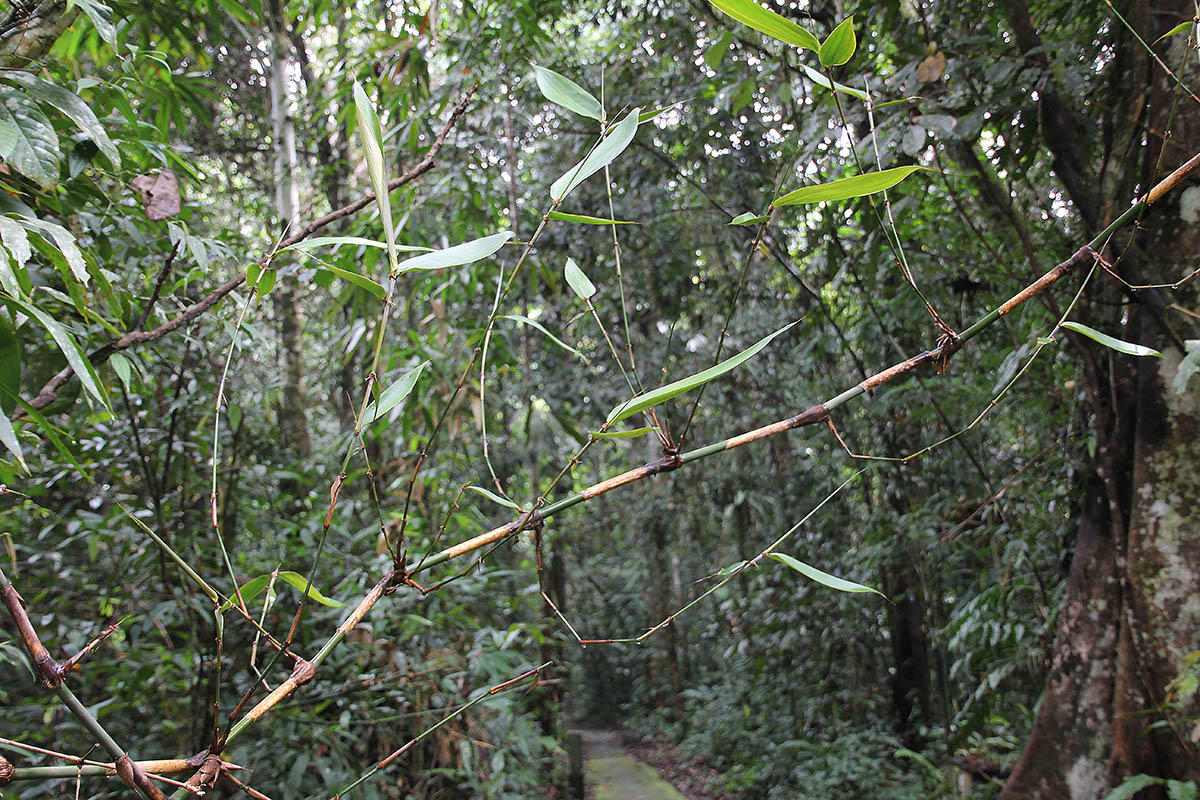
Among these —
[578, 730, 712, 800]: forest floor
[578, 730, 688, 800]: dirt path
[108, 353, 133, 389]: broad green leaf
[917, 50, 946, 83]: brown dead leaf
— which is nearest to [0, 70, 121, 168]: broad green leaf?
[108, 353, 133, 389]: broad green leaf

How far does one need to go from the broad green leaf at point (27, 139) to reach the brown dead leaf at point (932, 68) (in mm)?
1606

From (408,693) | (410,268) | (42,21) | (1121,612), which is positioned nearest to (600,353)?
(408,693)

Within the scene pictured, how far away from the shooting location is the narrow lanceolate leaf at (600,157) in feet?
1.56

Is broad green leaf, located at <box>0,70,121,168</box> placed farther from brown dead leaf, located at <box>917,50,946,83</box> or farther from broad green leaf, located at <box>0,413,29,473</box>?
brown dead leaf, located at <box>917,50,946,83</box>

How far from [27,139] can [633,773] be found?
5719 mm

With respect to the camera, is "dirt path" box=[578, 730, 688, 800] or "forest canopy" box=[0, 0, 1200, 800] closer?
"forest canopy" box=[0, 0, 1200, 800]

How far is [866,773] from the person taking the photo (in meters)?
3.70

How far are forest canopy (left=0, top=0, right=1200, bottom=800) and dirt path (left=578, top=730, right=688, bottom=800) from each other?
3.22 ft

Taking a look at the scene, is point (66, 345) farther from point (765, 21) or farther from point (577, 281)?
point (765, 21)

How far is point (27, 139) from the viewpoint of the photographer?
2.36 feet

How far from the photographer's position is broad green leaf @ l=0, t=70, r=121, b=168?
28.4 inches

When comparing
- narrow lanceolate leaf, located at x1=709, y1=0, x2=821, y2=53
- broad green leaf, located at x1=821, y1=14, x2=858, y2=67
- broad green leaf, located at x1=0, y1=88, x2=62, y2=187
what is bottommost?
narrow lanceolate leaf, located at x1=709, y1=0, x2=821, y2=53

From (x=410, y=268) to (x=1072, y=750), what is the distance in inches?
74.7

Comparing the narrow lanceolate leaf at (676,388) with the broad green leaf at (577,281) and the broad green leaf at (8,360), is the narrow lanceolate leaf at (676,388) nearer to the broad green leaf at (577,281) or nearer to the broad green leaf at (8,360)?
the broad green leaf at (577,281)
